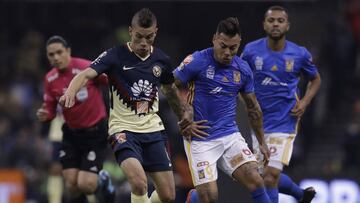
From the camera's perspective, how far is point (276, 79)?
1645 cm

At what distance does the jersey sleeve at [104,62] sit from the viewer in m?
14.7

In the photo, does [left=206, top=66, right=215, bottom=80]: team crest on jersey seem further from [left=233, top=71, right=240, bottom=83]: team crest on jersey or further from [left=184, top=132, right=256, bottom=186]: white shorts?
[left=184, top=132, right=256, bottom=186]: white shorts

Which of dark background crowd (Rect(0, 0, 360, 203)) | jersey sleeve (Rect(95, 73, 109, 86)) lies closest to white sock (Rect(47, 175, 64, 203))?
dark background crowd (Rect(0, 0, 360, 203))

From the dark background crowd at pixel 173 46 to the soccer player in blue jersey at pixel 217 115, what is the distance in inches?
350

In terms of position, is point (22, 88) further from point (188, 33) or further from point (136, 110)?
point (136, 110)

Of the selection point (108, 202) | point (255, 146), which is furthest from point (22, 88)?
point (255, 146)

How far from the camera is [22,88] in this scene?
1003 inches

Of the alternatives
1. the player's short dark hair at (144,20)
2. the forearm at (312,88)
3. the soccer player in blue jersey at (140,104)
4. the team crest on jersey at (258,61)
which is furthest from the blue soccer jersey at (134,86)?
the forearm at (312,88)

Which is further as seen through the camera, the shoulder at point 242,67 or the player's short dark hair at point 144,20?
the shoulder at point 242,67

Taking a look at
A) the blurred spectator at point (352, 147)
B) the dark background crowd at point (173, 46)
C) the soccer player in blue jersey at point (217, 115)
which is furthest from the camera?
the dark background crowd at point (173, 46)

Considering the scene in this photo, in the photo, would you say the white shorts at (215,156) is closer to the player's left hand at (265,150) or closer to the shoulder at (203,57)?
the player's left hand at (265,150)

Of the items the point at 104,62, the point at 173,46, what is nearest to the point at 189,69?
the point at 104,62

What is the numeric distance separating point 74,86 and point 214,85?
5.71ft

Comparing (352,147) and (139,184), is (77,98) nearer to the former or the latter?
(139,184)
